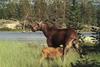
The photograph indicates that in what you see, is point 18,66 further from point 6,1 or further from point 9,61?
point 6,1

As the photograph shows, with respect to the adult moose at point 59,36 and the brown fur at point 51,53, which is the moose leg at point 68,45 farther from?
the brown fur at point 51,53

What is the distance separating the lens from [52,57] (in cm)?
895

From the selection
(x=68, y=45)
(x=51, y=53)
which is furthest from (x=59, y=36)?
(x=51, y=53)

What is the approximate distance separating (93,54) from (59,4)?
23.1ft

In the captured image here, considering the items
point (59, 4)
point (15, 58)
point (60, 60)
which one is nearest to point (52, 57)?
point (60, 60)

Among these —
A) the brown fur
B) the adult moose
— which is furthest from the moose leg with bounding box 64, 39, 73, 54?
the brown fur

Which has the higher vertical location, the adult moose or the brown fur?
the adult moose

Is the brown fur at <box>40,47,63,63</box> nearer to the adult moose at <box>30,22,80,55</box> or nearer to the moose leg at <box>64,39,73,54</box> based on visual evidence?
the adult moose at <box>30,22,80,55</box>

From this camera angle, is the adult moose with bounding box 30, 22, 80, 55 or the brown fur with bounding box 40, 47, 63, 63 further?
the brown fur with bounding box 40, 47, 63, 63

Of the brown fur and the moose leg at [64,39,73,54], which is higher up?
the moose leg at [64,39,73,54]

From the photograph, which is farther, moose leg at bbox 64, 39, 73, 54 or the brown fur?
Result: the brown fur

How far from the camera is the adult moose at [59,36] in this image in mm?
8750

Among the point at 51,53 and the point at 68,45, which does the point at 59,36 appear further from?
the point at 51,53

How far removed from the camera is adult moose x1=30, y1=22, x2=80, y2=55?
875cm
